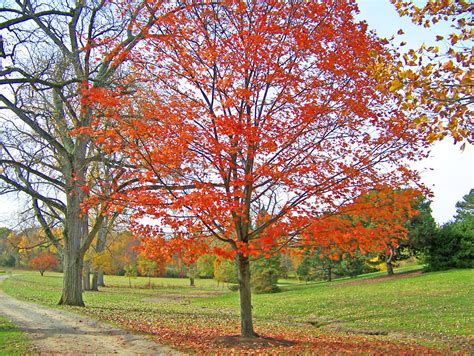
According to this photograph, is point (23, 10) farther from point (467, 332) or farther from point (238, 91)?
point (467, 332)

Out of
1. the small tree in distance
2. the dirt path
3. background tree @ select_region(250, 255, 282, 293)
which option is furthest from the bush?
the small tree in distance

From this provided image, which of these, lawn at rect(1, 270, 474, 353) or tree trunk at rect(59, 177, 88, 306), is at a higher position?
tree trunk at rect(59, 177, 88, 306)

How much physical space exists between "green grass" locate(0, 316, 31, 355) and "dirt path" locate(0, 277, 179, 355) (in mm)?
178

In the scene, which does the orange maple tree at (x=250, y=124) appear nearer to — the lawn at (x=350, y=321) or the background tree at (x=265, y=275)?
the lawn at (x=350, y=321)

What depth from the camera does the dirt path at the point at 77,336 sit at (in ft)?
25.5

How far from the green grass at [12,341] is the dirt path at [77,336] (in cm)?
18

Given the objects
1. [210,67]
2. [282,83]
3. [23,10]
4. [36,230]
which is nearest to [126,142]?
[210,67]

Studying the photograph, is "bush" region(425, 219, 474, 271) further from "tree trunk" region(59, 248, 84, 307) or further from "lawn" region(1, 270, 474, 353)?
"tree trunk" region(59, 248, 84, 307)

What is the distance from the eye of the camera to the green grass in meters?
7.45

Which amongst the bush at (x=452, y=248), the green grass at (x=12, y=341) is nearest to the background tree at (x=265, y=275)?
the bush at (x=452, y=248)

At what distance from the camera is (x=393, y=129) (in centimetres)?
811

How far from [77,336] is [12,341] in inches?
51.4

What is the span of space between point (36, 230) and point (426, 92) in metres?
19.0

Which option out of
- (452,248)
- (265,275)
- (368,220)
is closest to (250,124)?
(368,220)
